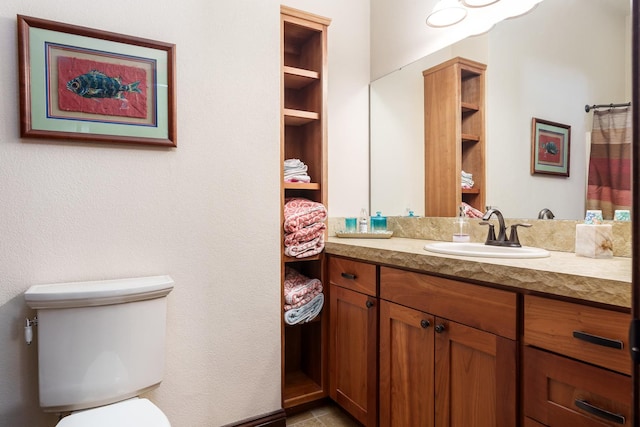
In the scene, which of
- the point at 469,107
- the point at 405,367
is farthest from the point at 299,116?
the point at 405,367

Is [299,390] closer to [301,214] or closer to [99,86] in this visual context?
[301,214]

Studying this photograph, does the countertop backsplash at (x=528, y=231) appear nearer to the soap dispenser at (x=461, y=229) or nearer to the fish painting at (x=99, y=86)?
the soap dispenser at (x=461, y=229)

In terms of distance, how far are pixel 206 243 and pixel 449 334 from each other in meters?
1.08

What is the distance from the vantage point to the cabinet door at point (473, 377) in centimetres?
105

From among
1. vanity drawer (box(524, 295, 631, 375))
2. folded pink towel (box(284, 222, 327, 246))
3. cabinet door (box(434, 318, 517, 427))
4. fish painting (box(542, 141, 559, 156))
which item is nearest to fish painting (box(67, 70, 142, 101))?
folded pink towel (box(284, 222, 327, 246))

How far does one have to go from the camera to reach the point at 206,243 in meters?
1.60

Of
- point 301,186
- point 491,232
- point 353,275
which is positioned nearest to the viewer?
point 491,232

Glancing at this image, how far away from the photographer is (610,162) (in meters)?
1.33

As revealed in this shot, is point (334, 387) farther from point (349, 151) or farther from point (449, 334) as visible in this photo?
point (349, 151)

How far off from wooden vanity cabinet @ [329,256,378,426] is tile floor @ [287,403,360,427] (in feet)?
0.35

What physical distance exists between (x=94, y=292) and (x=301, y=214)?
96 cm

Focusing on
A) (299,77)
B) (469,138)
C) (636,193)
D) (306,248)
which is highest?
(299,77)

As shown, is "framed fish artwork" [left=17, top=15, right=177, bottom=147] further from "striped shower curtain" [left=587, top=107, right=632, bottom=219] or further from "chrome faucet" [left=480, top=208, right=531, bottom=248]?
"striped shower curtain" [left=587, top=107, right=632, bottom=219]

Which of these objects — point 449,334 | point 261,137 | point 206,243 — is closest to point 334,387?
→ point 449,334
